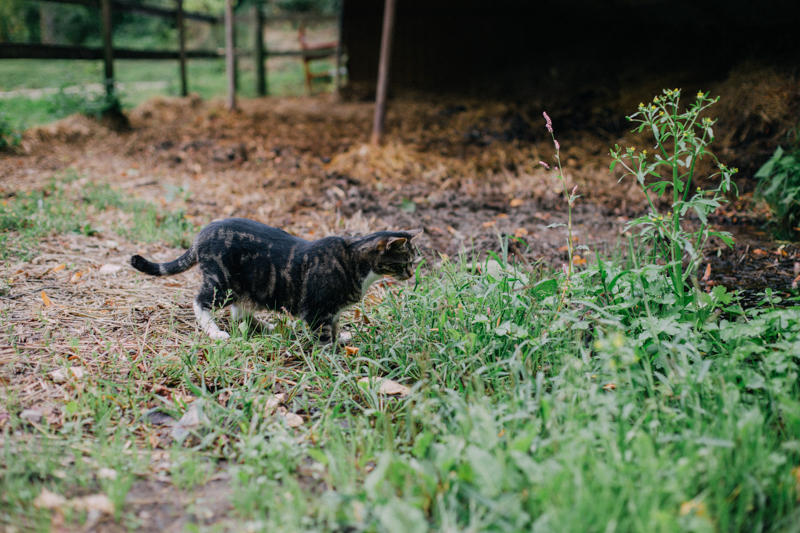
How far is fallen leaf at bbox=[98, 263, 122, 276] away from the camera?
10.9ft

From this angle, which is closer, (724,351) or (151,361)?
(724,351)

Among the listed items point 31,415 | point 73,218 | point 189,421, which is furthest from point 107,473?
point 73,218

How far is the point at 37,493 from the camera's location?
61.4 inches

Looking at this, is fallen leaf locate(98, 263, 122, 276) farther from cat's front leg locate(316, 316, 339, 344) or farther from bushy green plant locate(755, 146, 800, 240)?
bushy green plant locate(755, 146, 800, 240)

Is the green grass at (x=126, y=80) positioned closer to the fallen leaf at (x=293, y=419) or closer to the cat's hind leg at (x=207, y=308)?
the cat's hind leg at (x=207, y=308)

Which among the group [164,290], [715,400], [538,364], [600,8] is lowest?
[164,290]

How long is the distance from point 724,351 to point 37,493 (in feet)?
8.16

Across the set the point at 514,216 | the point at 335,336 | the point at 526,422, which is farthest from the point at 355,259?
the point at 514,216

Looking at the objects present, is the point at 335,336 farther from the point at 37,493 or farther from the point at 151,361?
the point at 37,493

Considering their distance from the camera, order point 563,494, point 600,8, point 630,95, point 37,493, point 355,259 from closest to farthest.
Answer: point 563,494
point 37,493
point 355,259
point 630,95
point 600,8

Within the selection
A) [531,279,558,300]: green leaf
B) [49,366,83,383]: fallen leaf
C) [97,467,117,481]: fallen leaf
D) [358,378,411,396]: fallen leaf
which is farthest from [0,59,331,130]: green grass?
[531,279,558,300]: green leaf

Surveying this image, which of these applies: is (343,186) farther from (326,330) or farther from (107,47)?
(107,47)

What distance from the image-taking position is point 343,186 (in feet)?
16.8

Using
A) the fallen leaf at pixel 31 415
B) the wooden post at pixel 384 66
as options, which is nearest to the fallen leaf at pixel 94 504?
the fallen leaf at pixel 31 415
